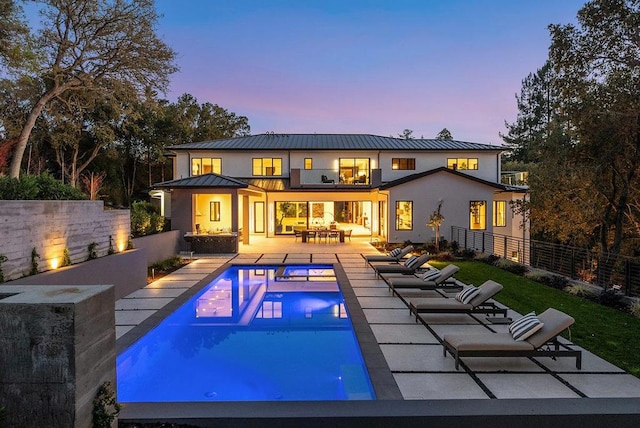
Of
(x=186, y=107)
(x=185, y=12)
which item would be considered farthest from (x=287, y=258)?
(x=186, y=107)

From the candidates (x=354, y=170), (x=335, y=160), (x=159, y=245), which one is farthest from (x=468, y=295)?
(x=335, y=160)

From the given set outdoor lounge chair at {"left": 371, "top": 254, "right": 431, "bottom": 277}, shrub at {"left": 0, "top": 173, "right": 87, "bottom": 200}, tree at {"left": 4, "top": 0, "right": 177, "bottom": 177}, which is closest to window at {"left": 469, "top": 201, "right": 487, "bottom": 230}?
outdoor lounge chair at {"left": 371, "top": 254, "right": 431, "bottom": 277}

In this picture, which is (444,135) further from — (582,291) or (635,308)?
(635,308)

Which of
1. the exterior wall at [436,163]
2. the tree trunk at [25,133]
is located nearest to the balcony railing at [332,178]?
the exterior wall at [436,163]

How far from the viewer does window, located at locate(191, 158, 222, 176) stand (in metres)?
26.1

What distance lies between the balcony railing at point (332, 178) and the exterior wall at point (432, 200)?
2908mm

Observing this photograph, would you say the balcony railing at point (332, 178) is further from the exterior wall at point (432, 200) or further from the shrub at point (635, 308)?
the shrub at point (635, 308)

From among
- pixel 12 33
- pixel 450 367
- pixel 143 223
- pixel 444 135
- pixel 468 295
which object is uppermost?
pixel 444 135

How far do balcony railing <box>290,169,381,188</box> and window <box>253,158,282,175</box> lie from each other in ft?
7.25

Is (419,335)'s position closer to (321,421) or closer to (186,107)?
(321,421)

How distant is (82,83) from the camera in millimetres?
21062

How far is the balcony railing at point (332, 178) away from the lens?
80.8 feet

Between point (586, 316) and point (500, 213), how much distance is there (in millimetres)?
16438

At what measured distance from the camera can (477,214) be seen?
22.2 m
